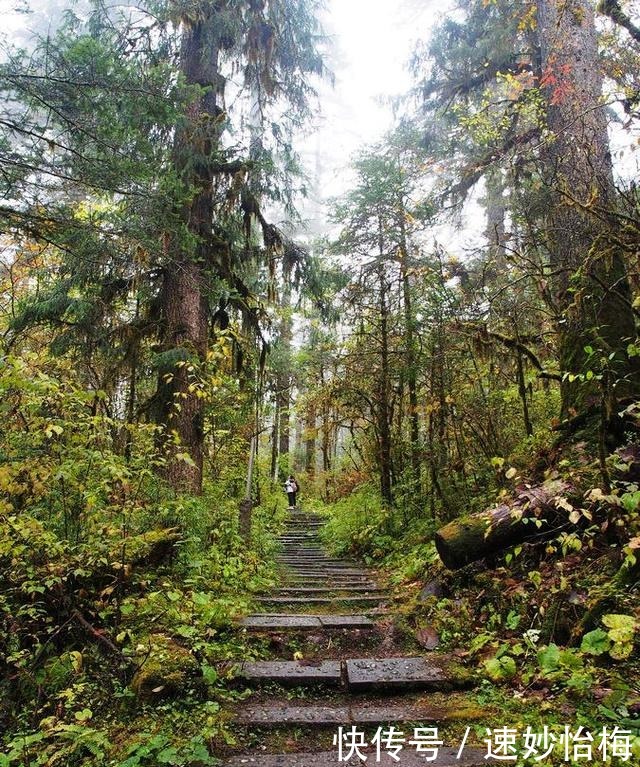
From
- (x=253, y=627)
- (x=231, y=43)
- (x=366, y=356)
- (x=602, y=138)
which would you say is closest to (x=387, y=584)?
(x=253, y=627)

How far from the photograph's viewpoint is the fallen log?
460 centimetres

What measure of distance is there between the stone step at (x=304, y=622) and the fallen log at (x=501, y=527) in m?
1.19

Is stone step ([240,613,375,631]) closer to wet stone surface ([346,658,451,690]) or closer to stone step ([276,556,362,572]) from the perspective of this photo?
wet stone surface ([346,658,451,690])

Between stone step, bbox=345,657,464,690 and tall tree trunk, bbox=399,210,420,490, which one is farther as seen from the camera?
tall tree trunk, bbox=399,210,420,490

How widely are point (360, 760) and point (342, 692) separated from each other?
0.89m

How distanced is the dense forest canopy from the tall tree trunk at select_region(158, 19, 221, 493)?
0.17 ft

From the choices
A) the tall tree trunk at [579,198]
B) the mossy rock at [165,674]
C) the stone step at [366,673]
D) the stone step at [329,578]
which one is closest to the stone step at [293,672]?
the stone step at [366,673]

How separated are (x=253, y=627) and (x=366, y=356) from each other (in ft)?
25.7

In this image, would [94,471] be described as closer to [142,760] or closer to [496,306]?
[142,760]

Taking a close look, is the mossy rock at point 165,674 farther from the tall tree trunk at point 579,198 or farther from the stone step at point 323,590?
the tall tree trunk at point 579,198

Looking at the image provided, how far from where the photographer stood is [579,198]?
6016 millimetres

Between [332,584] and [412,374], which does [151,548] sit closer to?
[332,584]

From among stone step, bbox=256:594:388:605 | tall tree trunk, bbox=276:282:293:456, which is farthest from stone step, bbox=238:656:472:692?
tall tree trunk, bbox=276:282:293:456

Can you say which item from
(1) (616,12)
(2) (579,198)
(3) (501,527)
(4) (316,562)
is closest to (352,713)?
(3) (501,527)
